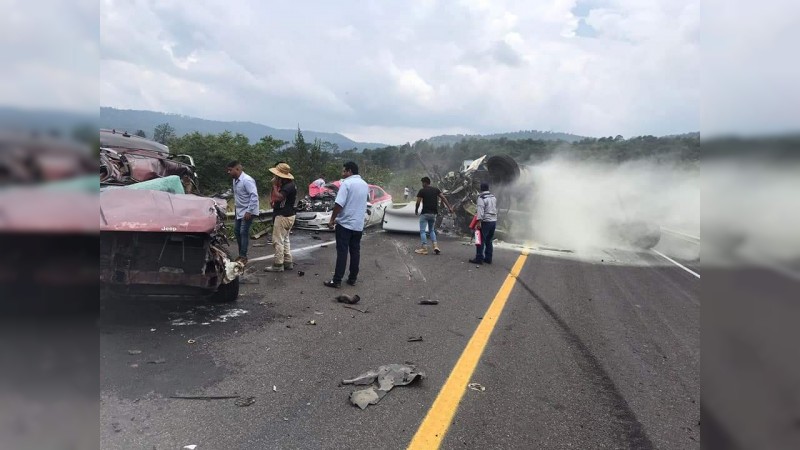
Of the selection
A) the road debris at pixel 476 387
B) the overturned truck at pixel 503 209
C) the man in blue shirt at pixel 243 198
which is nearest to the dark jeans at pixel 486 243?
the overturned truck at pixel 503 209

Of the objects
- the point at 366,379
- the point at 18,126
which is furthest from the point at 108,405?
the point at 18,126

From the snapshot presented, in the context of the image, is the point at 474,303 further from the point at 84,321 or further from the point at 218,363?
the point at 84,321

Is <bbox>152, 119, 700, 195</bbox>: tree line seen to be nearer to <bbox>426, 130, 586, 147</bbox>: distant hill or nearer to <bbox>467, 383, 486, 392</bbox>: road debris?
<bbox>426, 130, 586, 147</bbox>: distant hill

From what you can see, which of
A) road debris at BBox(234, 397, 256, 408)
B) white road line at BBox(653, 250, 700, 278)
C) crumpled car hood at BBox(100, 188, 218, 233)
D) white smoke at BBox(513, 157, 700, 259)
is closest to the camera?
road debris at BBox(234, 397, 256, 408)

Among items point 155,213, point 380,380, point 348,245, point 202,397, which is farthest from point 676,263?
point 202,397

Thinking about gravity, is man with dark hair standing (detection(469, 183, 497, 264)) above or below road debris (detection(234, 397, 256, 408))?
above

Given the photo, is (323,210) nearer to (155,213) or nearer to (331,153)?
(155,213)

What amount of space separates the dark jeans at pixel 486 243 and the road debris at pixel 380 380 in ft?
19.6

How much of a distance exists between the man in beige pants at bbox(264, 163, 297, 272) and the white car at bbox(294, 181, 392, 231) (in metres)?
4.10

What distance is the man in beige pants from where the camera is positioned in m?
7.84

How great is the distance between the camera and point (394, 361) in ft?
13.9

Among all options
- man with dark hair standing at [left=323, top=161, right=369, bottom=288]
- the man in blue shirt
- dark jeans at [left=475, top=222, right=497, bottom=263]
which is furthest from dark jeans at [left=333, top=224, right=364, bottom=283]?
dark jeans at [left=475, top=222, right=497, bottom=263]

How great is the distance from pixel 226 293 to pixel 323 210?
25.7ft

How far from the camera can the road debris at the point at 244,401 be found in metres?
3.34
